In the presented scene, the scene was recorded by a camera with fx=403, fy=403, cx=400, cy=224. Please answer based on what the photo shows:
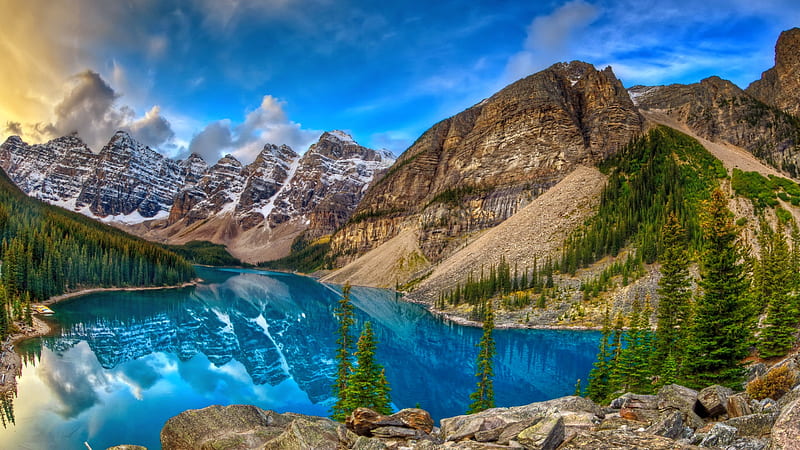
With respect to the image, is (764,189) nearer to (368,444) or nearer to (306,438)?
(368,444)

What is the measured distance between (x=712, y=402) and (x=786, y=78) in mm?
209063

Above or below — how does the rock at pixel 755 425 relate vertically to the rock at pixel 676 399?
above

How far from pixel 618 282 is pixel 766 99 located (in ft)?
500

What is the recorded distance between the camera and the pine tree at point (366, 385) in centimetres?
2116

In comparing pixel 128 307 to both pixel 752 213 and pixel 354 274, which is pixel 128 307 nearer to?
pixel 354 274

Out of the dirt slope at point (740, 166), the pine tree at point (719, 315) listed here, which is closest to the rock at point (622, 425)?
the pine tree at point (719, 315)

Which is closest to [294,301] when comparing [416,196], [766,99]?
[416,196]

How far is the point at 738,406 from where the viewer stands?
9.91 meters

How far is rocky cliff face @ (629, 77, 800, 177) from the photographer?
131 metres

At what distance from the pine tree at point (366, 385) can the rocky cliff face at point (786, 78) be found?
7633 inches

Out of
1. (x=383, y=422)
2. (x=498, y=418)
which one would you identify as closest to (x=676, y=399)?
(x=498, y=418)

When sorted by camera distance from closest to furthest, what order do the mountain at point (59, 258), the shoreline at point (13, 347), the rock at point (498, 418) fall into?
the rock at point (498, 418), the shoreline at point (13, 347), the mountain at point (59, 258)

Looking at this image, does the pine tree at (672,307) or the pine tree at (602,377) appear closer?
the pine tree at (672,307)

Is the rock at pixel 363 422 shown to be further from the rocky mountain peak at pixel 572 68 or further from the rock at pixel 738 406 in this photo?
the rocky mountain peak at pixel 572 68
